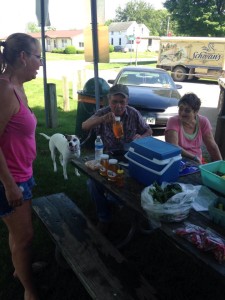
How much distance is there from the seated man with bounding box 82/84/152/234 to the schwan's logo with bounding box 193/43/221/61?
54.0 ft

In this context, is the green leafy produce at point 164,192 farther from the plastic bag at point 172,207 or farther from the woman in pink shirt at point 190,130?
the woman in pink shirt at point 190,130

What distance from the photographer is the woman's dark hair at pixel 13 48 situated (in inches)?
70.8

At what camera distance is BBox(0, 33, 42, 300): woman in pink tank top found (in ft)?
5.47

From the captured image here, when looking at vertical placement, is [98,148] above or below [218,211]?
above

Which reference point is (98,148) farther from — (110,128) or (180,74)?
(180,74)

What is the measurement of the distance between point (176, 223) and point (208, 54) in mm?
Answer: 18172

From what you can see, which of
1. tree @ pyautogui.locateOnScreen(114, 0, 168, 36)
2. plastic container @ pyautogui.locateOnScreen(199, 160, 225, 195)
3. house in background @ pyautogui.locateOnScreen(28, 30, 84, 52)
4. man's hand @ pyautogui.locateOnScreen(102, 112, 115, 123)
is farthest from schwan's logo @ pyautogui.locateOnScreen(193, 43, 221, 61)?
tree @ pyautogui.locateOnScreen(114, 0, 168, 36)

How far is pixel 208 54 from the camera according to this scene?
58.3ft

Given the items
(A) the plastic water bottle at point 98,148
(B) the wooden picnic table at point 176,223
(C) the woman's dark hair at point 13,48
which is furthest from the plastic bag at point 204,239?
(C) the woman's dark hair at point 13,48


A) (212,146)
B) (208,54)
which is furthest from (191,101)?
(208,54)

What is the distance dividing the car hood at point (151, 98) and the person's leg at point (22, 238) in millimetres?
4543

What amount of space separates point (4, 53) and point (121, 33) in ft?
254

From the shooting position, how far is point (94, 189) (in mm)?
2879

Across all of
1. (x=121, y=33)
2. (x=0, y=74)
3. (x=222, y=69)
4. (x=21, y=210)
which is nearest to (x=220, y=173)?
(x=21, y=210)
